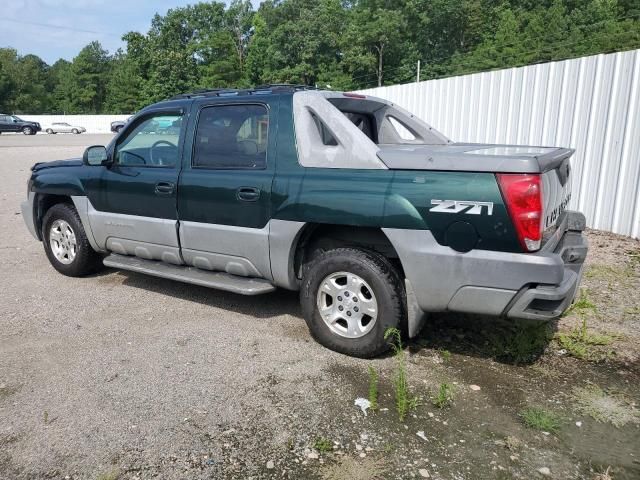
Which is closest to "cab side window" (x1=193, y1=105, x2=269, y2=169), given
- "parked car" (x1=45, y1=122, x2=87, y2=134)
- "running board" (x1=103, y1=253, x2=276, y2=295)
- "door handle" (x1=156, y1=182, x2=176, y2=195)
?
"door handle" (x1=156, y1=182, x2=176, y2=195)

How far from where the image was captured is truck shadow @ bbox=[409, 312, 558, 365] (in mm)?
3941

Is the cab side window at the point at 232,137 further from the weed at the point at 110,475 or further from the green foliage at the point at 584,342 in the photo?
the green foliage at the point at 584,342

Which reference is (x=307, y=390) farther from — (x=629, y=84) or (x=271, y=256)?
(x=629, y=84)

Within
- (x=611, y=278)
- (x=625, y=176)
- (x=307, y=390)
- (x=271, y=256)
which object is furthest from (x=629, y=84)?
(x=307, y=390)

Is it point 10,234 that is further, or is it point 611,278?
point 10,234

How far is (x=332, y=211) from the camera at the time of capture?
3740mm

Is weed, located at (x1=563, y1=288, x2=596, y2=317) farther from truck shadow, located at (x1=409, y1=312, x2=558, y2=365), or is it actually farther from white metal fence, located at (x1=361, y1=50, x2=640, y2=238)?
A: white metal fence, located at (x1=361, y1=50, x2=640, y2=238)

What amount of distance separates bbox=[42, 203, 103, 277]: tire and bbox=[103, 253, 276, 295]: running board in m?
0.50

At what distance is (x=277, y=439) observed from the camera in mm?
2936

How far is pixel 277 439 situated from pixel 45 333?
2.56m

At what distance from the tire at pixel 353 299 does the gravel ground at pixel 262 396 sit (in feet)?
0.52

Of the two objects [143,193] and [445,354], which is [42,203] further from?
[445,354]

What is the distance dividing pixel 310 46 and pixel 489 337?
194ft

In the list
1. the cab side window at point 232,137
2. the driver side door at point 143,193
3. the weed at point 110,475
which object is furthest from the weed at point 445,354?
the driver side door at point 143,193
